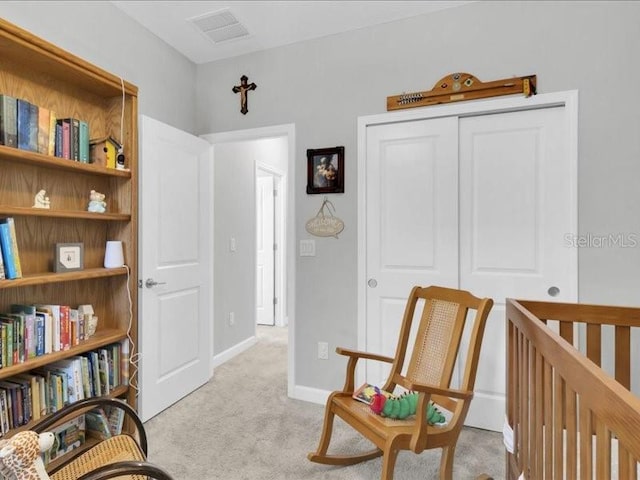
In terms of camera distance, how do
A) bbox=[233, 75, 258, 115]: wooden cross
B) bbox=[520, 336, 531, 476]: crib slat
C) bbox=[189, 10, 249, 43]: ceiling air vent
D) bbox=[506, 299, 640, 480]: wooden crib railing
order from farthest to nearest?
bbox=[233, 75, 258, 115]: wooden cross < bbox=[189, 10, 249, 43]: ceiling air vent < bbox=[520, 336, 531, 476]: crib slat < bbox=[506, 299, 640, 480]: wooden crib railing

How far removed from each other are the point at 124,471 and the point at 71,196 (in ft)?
5.31

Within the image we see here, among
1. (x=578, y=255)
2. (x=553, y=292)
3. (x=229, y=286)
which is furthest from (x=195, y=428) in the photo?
(x=578, y=255)

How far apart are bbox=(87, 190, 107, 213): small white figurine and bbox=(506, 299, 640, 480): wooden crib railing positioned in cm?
221

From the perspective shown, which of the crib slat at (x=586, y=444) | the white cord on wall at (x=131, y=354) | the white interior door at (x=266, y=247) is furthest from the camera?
the white interior door at (x=266, y=247)

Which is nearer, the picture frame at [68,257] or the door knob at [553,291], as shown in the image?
the picture frame at [68,257]

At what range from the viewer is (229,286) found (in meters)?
3.53

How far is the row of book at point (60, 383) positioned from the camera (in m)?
1.58

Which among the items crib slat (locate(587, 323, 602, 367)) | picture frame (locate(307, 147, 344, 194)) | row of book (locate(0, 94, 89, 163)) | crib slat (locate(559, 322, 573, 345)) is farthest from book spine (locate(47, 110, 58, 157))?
crib slat (locate(587, 323, 602, 367))

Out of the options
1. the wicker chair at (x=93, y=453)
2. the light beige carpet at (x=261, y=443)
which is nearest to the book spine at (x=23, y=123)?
the wicker chair at (x=93, y=453)

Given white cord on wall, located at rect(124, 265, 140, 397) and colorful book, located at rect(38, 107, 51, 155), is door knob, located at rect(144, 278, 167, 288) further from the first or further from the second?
colorful book, located at rect(38, 107, 51, 155)

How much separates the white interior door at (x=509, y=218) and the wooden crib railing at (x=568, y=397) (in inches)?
15.4

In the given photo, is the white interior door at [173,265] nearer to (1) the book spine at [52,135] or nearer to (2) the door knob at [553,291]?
(1) the book spine at [52,135]

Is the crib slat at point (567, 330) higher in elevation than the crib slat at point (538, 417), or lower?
higher

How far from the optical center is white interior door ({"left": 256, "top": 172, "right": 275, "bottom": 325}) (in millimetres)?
4797
